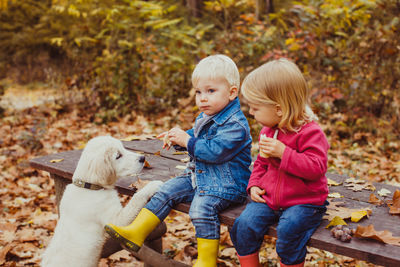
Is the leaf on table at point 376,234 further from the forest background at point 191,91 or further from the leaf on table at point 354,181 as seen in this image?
the forest background at point 191,91

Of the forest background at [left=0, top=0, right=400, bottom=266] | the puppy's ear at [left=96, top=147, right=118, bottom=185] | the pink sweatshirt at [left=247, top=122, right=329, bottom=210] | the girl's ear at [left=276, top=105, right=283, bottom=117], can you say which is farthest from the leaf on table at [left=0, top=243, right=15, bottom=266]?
the girl's ear at [left=276, top=105, right=283, bottom=117]

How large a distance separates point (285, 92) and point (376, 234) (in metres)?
0.93

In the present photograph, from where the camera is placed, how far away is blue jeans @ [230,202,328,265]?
213cm

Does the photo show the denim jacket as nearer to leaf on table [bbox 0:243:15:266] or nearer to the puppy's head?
the puppy's head

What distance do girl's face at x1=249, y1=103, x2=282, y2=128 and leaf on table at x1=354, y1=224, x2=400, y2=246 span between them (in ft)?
2.53

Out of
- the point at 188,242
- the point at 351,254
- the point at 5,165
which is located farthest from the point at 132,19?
the point at 351,254

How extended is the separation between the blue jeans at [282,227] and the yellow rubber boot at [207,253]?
153mm

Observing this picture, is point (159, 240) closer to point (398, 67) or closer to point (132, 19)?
point (398, 67)

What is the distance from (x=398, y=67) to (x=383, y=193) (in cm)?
491

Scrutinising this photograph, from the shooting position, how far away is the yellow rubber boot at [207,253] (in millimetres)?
2371

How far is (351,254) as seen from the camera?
6.48 feet

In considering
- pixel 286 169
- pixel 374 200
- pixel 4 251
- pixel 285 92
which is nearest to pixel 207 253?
pixel 286 169

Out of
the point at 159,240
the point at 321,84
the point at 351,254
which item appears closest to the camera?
the point at 351,254

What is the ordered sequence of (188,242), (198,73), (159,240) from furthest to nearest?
(188,242) < (159,240) < (198,73)
